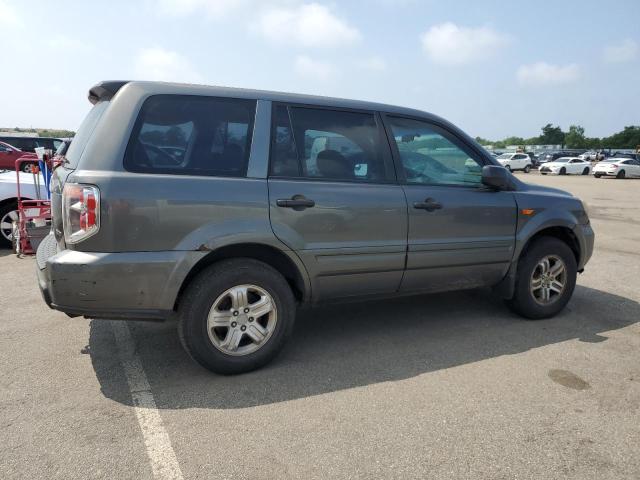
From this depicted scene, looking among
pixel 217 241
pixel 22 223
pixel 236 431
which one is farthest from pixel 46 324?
pixel 22 223

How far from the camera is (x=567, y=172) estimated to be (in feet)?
130

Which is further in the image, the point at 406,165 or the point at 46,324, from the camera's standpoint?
the point at 46,324

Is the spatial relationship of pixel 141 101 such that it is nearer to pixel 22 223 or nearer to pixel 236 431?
pixel 236 431

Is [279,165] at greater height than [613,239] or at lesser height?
greater

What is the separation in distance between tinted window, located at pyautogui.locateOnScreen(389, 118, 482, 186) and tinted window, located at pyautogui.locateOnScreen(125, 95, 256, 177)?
1.26 m

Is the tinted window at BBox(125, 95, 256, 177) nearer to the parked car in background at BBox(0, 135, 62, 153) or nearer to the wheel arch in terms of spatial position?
the wheel arch

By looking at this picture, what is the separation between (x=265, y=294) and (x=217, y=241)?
51 centimetres

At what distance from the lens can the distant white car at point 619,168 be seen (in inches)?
1350

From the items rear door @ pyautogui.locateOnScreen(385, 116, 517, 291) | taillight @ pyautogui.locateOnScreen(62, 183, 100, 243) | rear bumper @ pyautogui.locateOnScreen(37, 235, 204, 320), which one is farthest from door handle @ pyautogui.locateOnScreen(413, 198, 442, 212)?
taillight @ pyautogui.locateOnScreen(62, 183, 100, 243)

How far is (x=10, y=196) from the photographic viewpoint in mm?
6910

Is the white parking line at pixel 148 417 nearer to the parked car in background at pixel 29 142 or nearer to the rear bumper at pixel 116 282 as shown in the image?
the rear bumper at pixel 116 282


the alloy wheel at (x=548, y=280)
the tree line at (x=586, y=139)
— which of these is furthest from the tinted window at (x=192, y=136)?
the tree line at (x=586, y=139)

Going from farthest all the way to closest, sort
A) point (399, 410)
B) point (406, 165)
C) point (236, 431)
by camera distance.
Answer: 1. point (406, 165)
2. point (399, 410)
3. point (236, 431)

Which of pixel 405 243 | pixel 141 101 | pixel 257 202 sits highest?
pixel 141 101
